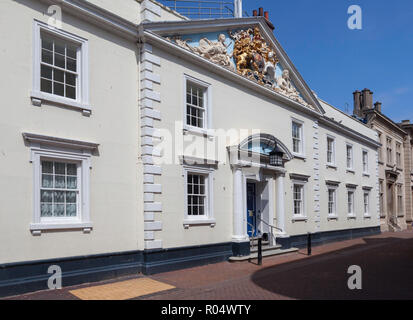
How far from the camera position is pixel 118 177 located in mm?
10469

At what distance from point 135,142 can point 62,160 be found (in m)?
2.23

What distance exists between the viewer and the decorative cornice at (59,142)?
28.3 ft

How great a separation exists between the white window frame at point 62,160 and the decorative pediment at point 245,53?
15.8ft

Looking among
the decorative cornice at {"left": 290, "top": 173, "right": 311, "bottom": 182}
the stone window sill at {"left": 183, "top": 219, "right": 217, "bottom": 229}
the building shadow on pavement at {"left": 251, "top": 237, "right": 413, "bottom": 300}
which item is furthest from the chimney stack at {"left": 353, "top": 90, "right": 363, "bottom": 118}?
the stone window sill at {"left": 183, "top": 219, "right": 217, "bottom": 229}

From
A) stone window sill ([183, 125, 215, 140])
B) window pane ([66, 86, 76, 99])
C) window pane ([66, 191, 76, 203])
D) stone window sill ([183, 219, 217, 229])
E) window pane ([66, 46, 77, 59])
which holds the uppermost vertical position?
window pane ([66, 46, 77, 59])

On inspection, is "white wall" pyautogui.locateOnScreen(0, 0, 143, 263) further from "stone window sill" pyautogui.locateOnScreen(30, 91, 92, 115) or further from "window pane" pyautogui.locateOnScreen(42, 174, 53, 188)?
→ "window pane" pyautogui.locateOnScreen(42, 174, 53, 188)

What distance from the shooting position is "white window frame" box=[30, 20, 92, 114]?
891cm

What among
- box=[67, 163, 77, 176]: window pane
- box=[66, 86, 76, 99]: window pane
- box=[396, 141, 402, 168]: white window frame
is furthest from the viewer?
box=[396, 141, 402, 168]: white window frame

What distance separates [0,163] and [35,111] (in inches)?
56.1

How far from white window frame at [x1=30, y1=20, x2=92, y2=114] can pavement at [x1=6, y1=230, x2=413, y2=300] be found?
14.2ft

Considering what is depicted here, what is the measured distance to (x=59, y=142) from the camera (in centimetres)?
912

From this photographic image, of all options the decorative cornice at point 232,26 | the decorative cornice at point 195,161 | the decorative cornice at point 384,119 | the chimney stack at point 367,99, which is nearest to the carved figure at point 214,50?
the decorative cornice at point 232,26
